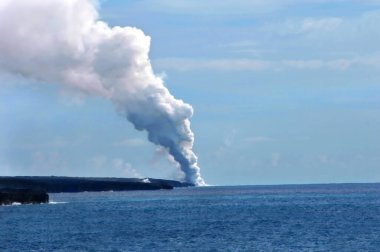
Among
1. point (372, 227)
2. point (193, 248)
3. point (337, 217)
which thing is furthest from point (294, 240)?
point (337, 217)

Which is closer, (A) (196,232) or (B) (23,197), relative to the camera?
(A) (196,232)

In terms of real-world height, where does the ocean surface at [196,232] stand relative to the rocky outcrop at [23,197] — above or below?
below

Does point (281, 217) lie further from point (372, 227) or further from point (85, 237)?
point (85, 237)

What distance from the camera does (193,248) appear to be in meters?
79.0

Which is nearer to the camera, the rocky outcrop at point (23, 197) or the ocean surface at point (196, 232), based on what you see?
the ocean surface at point (196, 232)

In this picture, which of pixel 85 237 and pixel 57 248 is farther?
pixel 85 237

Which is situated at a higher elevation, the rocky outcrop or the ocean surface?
the rocky outcrop

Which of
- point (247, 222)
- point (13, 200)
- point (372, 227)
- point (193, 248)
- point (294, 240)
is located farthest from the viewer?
point (13, 200)

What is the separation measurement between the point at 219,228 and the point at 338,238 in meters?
18.1

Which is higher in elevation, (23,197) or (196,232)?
(23,197)

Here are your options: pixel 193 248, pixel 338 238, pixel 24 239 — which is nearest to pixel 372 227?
pixel 338 238

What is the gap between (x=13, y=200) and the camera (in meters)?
194

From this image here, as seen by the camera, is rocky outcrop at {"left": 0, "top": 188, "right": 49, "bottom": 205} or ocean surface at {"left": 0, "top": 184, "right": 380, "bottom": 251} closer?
ocean surface at {"left": 0, "top": 184, "right": 380, "bottom": 251}

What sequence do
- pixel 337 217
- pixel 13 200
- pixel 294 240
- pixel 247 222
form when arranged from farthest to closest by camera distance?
pixel 13 200
pixel 337 217
pixel 247 222
pixel 294 240
